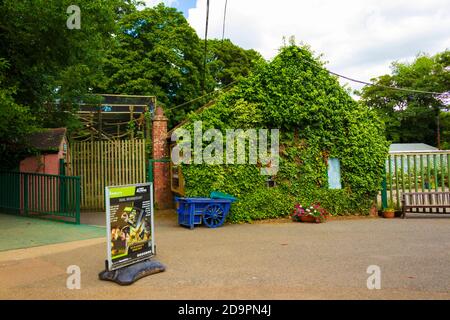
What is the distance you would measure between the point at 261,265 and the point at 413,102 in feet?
151

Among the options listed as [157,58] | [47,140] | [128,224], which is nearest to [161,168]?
[47,140]

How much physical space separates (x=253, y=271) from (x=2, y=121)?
741 centimetres

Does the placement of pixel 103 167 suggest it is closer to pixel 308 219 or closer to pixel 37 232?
pixel 37 232

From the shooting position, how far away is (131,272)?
5.78m

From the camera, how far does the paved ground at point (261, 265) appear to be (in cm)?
521

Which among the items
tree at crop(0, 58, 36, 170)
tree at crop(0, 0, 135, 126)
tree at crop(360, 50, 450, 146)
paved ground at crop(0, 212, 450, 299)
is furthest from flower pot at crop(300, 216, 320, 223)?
tree at crop(360, 50, 450, 146)

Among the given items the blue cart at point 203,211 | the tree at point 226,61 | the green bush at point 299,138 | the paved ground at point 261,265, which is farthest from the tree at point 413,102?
the paved ground at point 261,265

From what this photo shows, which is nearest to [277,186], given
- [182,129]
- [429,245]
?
[182,129]

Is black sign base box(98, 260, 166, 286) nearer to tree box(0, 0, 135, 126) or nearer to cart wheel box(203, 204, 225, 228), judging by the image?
cart wheel box(203, 204, 225, 228)

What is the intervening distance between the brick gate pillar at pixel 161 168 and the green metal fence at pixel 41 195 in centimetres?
342

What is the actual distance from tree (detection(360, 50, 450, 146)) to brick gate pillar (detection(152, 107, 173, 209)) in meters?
34.1

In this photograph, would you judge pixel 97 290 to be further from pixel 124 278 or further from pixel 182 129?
pixel 182 129

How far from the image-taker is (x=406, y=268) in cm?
636

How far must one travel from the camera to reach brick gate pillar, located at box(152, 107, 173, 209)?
1463 cm
